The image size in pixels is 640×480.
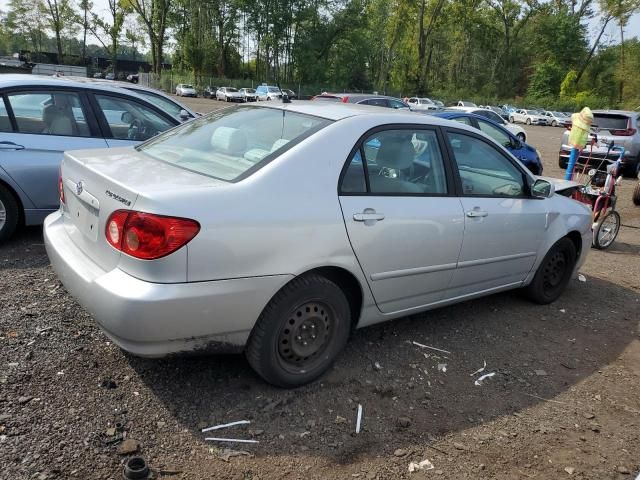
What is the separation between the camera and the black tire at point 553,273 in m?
4.84

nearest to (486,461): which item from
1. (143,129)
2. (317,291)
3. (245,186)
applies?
(317,291)

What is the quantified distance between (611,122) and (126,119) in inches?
530

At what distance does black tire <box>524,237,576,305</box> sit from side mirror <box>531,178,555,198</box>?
577 millimetres

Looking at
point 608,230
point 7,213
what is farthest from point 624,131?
point 7,213

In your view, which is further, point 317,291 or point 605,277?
point 605,277

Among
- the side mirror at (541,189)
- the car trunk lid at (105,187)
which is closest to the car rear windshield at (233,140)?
the car trunk lid at (105,187)

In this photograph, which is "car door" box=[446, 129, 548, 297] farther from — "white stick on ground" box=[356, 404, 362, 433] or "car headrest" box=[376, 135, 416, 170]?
"white stick on ground" box=[356, 404, 362, 433]

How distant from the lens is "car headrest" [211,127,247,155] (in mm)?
3300

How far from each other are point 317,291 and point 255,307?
0.41 m

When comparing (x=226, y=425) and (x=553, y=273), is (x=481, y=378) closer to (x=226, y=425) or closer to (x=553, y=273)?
(x=226, y=425)

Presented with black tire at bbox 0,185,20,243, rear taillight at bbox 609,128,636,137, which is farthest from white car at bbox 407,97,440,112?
black tire at bbox 0,185,20,243

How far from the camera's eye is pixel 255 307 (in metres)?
2.80

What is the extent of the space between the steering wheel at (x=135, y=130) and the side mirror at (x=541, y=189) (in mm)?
4023

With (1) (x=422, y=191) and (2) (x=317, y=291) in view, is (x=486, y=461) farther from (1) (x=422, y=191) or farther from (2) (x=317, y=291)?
(1) (x=422, y=191)
